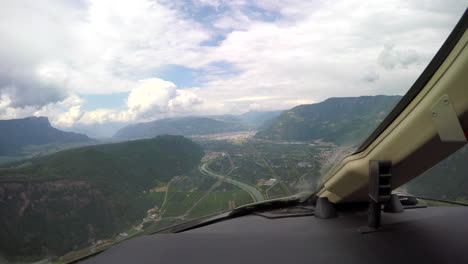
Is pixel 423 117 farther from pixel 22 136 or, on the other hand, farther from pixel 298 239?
pixel 22 136

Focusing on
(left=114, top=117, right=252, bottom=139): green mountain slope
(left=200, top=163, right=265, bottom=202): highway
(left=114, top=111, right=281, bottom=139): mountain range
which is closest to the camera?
(left=200, top=163, right=265, bottom=202): highway

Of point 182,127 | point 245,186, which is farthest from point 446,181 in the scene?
point 182,127

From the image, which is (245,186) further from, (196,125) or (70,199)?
(196,125)

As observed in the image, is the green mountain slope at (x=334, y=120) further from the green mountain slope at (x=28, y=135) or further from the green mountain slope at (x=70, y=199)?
the green mountain slope at (x=28, y=135)

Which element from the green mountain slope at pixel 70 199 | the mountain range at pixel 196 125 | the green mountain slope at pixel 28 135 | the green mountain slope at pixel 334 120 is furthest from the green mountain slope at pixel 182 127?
the green mountain slope at pixel 70 199

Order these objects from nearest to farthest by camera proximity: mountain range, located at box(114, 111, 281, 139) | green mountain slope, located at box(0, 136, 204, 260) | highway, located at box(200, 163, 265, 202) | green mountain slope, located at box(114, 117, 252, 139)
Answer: green mountain slope, located at box(0, 136, 204, 260) < highway, located at box(200, 163, 265, 202) < mountain range, located at box(114, 111, 281, 139) < green mountain slope, located at box(114, 117, 252, 139)

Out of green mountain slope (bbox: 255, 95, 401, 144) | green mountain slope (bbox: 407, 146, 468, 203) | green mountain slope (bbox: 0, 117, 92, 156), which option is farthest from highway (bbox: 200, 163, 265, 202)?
green mountain slope (bbox: 0, 117, 92, 156)

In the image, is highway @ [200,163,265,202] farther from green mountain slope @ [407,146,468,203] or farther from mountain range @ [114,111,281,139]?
green mountain slope @ [407,146,468,203]
